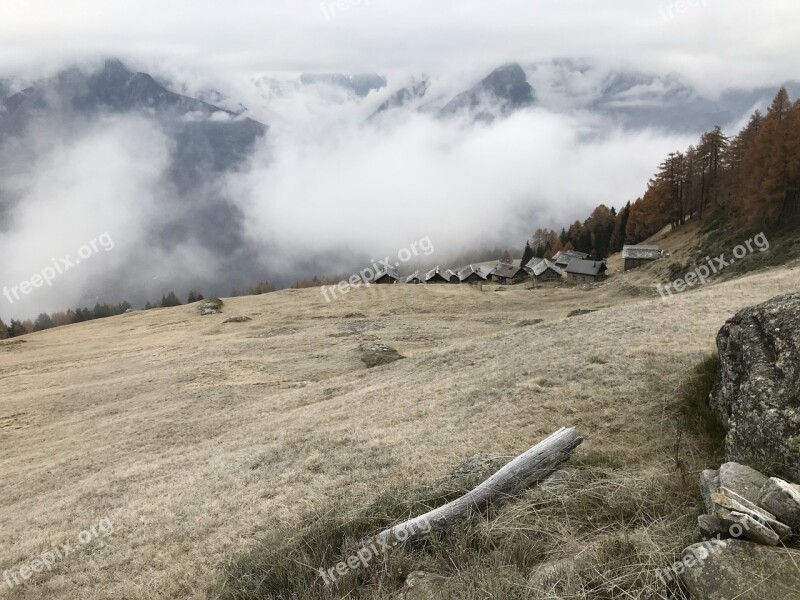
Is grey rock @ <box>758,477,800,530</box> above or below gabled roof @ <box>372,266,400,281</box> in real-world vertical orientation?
above

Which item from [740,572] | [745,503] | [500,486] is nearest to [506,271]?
[500,486]

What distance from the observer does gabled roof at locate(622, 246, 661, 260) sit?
238ft

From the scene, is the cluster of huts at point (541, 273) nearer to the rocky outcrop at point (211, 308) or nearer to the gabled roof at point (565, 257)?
the gabled roof at point (565, 257)

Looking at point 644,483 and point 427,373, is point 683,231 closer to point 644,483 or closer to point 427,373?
point 427,373

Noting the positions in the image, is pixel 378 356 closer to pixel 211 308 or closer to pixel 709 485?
pixel 709 485

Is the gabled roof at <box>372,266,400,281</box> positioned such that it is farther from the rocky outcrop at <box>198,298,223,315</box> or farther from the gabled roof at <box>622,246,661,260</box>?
the gabled roof at <box>622,246,661,260</box>

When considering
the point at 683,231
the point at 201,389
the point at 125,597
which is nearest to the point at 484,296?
the point at 683,231

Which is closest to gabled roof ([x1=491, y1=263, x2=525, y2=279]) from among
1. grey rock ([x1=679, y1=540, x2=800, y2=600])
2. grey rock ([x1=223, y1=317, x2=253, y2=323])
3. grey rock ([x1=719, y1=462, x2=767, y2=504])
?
grey rock ([x1=223, y1=317, x2=253, y2=323])

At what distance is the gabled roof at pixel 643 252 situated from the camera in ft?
238

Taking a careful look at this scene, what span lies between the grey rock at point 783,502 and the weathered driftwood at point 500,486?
345 centimetres

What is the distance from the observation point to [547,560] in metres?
6.27

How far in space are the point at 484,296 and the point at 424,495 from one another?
205 ft

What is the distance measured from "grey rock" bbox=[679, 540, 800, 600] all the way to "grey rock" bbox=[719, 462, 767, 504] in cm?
90

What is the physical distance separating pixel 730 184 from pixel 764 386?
242 ft
